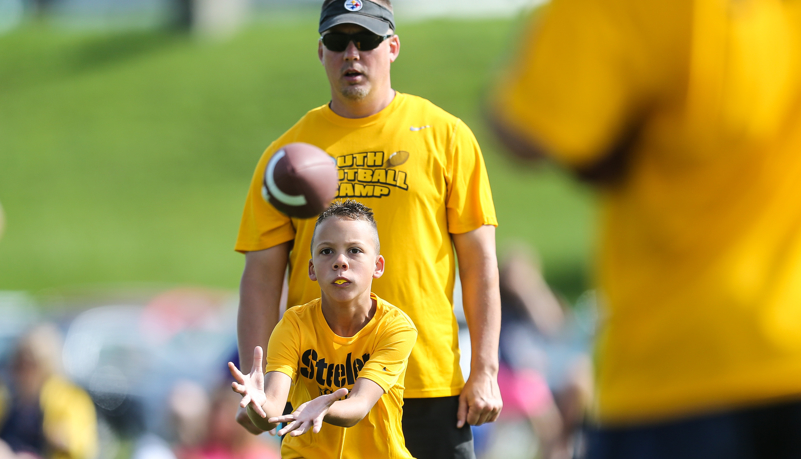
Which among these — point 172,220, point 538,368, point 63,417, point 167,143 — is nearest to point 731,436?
point 63,417

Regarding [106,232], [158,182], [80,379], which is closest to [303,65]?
[158,182]

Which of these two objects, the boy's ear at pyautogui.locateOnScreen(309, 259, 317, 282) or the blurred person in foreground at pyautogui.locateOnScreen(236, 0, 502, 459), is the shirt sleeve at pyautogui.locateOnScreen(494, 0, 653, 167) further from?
the boy's ear at pyautogui.locateOnScreen(309, 259, 317, 282)

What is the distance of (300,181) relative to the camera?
10.1 feet

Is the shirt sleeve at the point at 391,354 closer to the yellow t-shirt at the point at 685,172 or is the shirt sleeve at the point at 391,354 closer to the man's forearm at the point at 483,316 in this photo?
the man's forearm at the point at 483,316

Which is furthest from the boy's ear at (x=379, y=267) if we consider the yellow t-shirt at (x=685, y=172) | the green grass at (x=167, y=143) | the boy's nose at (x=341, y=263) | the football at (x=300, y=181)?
the green grass at (x=167, y=143)

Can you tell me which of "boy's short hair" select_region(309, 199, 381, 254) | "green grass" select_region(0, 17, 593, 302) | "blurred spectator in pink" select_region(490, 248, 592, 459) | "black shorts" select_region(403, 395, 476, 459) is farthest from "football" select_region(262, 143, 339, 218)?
"green grass" select_region(0, 17, 593, 302)

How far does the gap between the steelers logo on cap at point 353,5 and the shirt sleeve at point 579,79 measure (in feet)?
4.32

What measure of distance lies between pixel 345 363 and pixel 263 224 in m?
0.65

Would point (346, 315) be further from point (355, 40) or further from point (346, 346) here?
point (355, 40)

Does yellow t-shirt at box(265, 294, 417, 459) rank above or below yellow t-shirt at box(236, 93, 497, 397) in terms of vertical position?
below

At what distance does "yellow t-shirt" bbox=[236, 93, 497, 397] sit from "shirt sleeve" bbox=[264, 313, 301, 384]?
0.19 m

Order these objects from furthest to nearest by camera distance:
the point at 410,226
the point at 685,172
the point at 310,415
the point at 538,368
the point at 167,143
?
1. the point at 167,143
2. the point at 538,368
3. the point at 410,226
4. the point at 310,415
5. the point at 685,172

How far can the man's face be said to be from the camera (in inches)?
131

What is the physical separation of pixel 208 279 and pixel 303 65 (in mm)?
16704
